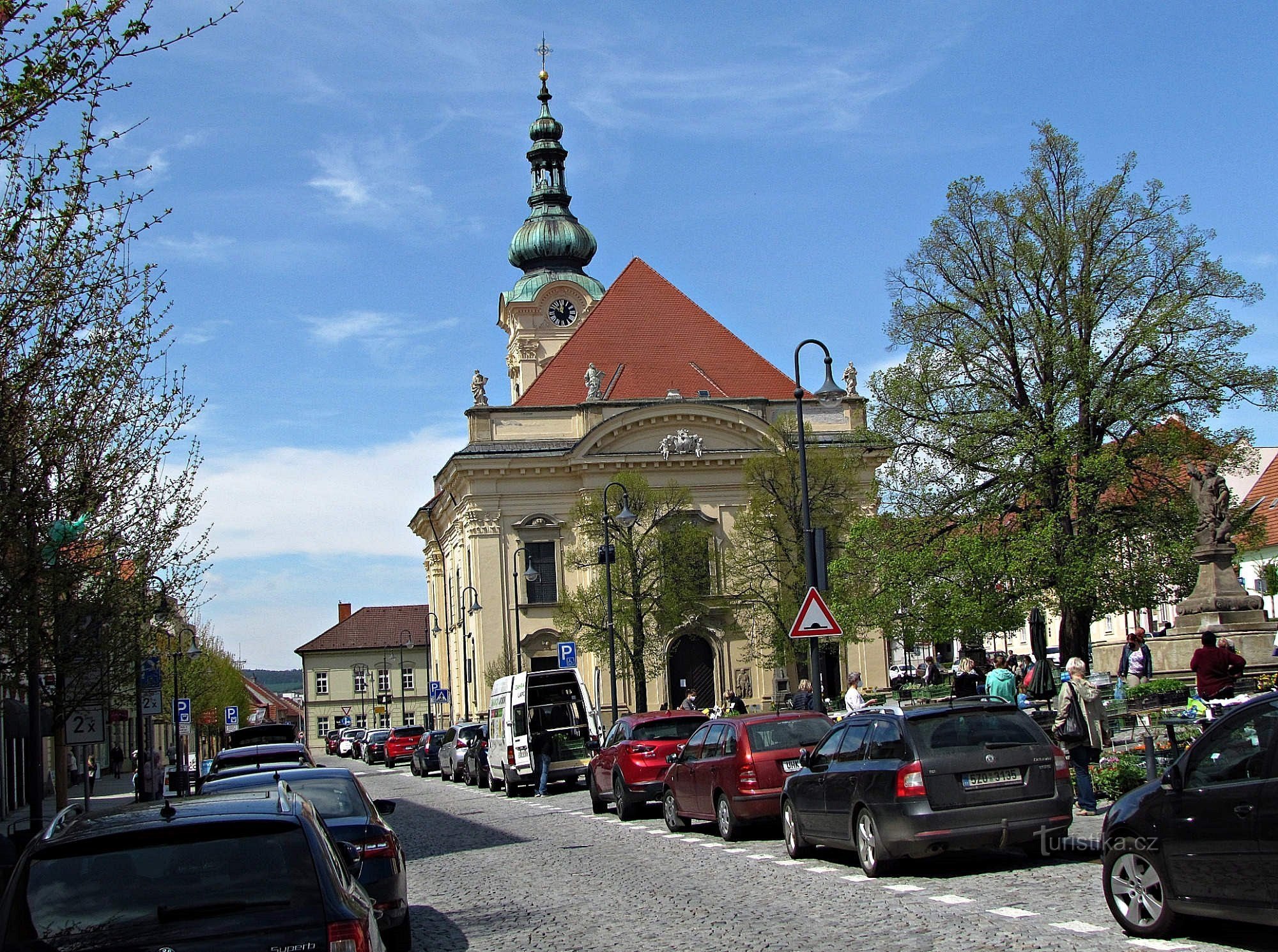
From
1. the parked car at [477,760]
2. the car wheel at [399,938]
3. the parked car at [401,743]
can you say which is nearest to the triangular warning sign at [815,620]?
the car wheel at [399,938]

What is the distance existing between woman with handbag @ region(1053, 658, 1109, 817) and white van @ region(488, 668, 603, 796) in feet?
56.9

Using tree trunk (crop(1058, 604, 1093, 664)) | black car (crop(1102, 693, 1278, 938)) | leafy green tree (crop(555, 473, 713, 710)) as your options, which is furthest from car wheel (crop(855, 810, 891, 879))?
leafy green tree (crop(555, 473, 713, 710))

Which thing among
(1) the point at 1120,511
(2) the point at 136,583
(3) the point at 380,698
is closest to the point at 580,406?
(1) the point at 1120,511

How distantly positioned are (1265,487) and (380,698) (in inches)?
2631

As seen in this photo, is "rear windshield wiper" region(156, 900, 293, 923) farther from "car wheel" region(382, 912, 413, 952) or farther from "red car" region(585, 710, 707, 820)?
"red car" region(585, 710, 707, 820)

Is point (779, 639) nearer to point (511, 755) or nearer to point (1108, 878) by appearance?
point (511, 755)

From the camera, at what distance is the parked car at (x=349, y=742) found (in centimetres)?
7581

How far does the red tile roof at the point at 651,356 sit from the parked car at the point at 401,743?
49.9 feet

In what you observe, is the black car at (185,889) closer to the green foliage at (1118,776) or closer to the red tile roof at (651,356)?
the green foliage at (1118,776)

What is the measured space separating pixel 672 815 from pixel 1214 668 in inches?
296

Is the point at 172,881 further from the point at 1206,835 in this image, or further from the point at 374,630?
the point at 374,630

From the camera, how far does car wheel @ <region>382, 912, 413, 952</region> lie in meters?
10.9

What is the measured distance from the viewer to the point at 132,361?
18078 mm

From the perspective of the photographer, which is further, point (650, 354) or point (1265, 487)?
point (650, 354)
